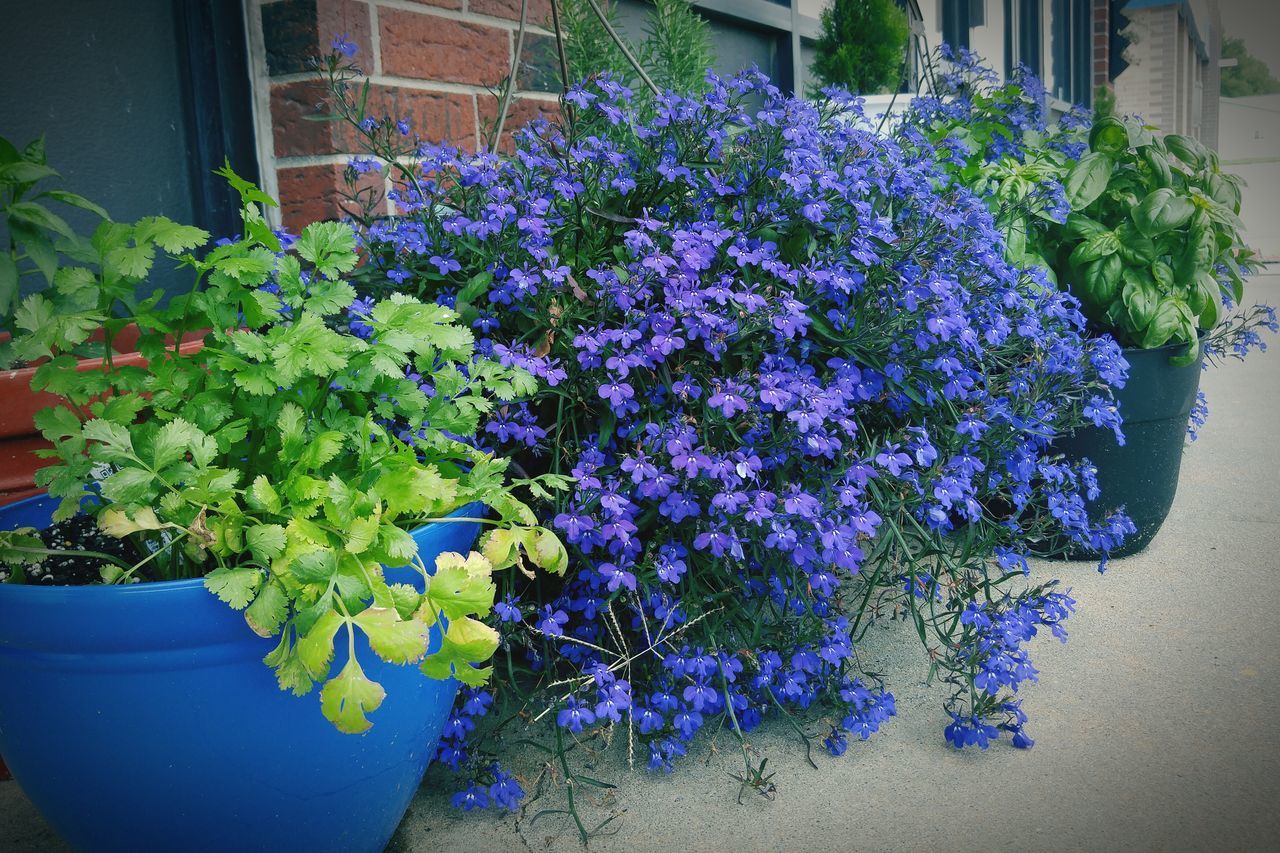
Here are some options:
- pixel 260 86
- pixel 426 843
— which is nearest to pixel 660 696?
pixel 426 843

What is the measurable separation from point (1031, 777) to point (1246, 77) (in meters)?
43.1

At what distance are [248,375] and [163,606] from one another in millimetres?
259

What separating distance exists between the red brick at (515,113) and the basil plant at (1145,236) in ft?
4.34

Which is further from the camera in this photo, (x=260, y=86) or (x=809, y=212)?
(x=260, y=86)

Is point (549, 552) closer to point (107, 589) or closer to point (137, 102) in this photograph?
point (107, 589)

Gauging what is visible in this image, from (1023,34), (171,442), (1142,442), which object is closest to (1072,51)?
(1023,34)

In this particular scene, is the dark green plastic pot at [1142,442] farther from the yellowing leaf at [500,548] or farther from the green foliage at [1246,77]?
the green foliage at [1246,77]

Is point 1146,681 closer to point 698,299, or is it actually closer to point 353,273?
point 698,299

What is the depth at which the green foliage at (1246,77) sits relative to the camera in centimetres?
3275

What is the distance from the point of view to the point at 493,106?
94.7 inches

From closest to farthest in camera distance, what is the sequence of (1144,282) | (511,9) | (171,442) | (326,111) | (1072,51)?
(171,442)
(326,111)
(1144,282)
(511,9)
(1072,51)

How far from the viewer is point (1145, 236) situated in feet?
7.59

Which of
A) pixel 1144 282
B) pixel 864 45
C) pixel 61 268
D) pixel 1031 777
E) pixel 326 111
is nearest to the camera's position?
pixel 61 268

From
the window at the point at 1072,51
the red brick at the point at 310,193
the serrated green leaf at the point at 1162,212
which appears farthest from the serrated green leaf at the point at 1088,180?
the window at the point at 1072,51
